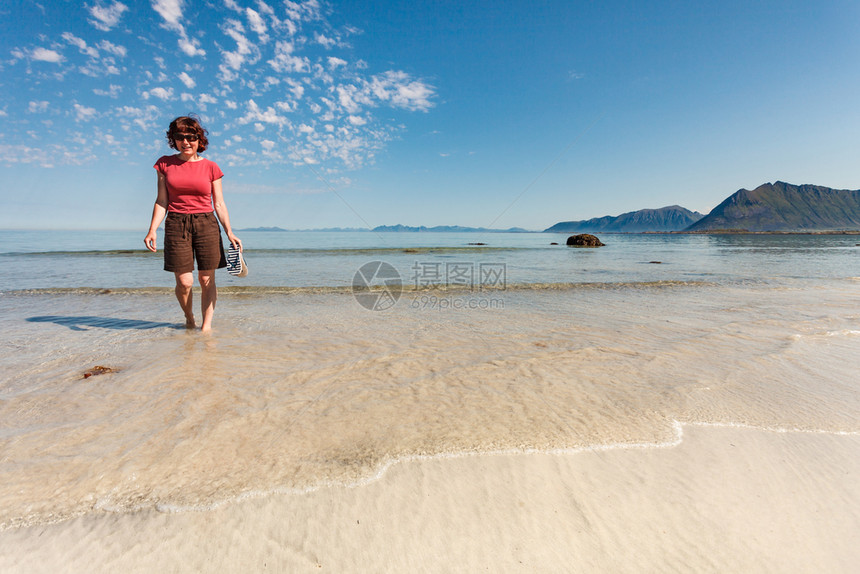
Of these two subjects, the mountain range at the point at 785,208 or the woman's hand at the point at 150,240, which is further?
the mountain range at the point at 785,208

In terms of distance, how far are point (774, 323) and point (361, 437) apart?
650 centimetres


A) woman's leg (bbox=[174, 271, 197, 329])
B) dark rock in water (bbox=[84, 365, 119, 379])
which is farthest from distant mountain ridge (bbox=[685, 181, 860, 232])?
dark rock in water (bbox=[84, 365, 119, 379])

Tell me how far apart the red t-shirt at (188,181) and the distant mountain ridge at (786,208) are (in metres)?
166

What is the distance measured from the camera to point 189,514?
1.72 meters

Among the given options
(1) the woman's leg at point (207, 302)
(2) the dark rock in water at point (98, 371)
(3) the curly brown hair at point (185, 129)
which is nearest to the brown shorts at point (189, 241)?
(1) the woman's leg at point (207, 302)

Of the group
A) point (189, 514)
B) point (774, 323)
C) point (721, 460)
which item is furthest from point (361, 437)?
point (774, 323)

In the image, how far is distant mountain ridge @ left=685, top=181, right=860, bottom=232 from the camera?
13975 cm

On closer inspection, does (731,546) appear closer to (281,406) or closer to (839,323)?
(281,406)

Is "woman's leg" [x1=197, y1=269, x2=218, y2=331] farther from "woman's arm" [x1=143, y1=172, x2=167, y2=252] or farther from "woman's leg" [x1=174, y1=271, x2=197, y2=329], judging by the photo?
"woman's arm" [x1=143, y1=172, x2=167, y2=252]

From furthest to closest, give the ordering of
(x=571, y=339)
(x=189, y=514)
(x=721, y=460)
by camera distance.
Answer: (x=571, y=339) → (x=721, y=460) → (x=189, y=514)

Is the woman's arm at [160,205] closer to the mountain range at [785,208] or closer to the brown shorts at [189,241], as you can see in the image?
the brown shorts at [189,241]

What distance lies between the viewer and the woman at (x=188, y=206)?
4.38 meters

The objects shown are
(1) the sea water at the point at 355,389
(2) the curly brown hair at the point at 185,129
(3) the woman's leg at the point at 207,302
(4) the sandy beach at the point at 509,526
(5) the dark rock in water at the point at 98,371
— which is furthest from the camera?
(3) the woman's leg at the point at 207,302

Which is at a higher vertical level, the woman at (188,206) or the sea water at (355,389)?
the woman at (188,206)
